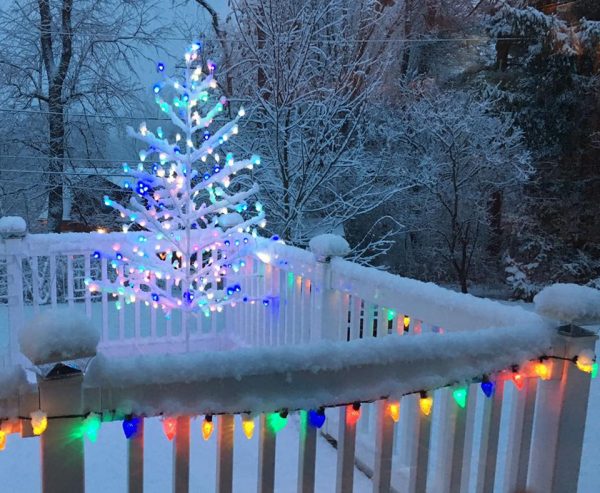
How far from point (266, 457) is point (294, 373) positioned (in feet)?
0.69

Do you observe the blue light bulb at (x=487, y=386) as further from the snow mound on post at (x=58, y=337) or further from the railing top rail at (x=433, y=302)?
the snow mound on post at (x=58, y=337)

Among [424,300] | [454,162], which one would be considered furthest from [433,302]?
[454,162]

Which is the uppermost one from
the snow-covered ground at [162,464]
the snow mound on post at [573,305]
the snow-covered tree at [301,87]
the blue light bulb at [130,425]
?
the snow-covered tree at [301,87]

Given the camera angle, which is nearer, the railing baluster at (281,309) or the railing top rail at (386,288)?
the railing top rail at (386,288)

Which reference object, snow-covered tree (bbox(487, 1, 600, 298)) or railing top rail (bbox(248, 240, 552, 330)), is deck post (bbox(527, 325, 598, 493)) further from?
snow-covered tree (bbox(487, 1, 600, 298))

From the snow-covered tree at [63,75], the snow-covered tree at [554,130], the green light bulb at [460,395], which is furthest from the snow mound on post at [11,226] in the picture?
the snow-covered tree at [554,130]

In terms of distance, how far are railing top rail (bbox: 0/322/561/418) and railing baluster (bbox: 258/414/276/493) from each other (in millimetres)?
75

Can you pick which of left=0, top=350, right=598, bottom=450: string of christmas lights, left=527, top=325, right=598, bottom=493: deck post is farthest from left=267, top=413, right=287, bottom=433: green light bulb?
left=527, top=325, right=598, bottom=493: deck post

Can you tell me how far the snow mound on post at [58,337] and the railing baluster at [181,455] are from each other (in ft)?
0.83

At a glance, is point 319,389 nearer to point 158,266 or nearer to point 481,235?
point 158,266

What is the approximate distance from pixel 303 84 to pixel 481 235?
5684 millimetres

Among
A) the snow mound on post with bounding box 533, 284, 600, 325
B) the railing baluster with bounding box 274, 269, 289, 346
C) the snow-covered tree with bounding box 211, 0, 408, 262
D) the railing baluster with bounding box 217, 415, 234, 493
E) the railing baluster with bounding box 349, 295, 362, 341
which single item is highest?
the snow-covered tree with bounding box 211, 0, 408, 262

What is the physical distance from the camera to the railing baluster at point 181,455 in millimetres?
1242

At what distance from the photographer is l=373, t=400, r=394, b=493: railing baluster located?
4.71 ft
